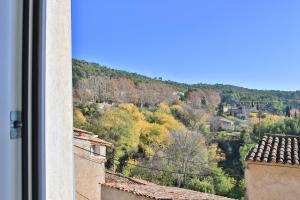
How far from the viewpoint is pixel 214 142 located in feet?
4.52

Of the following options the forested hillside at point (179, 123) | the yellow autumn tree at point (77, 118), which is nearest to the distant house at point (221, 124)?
the forested hillside at point (179, 123)

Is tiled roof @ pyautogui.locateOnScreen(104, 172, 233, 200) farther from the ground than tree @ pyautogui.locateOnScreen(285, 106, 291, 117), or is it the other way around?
tree @ pyautogui.locateOnScreen(285, 106, 291, 117)

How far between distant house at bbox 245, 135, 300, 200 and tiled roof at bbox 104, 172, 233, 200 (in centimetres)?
23

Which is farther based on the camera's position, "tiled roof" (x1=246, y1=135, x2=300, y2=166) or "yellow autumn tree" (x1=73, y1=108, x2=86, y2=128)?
"tiled roof" (x1=246, y1=135, x2=300, y2=166)

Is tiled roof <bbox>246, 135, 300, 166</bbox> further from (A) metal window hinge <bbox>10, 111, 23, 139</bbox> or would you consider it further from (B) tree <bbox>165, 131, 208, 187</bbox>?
(A) metal window hinge <bbox>10, 111, 23, 139</bbox>

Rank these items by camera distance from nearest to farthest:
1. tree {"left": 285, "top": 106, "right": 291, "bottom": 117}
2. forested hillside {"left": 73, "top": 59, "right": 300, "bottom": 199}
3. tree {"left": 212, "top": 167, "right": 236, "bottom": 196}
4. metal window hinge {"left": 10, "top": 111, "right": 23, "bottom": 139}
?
metal window hinge {"left": 10, "top": 111, "right": 23, "bottom": 139} → tree {"left": 285, "top": 106, "right": 291, "bottom": 117} → forested hillside {"left": 73, "top": 59, "right": 300, "bottom": 199} → tree {"left": 212, "top": 167, "right": 236, "bottom": 196}

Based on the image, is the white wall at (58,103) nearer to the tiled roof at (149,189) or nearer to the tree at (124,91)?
the tree at (124,91)

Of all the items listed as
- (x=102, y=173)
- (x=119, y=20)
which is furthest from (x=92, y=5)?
(x=102, y=173)

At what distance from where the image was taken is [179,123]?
1.57 meters

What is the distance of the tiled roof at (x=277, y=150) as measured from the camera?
1335 millimetres

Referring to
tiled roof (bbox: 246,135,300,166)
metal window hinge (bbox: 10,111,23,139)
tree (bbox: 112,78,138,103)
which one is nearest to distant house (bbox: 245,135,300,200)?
tiled roof (bbox: 246,135,300,166)

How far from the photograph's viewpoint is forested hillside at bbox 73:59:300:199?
1.26 meters

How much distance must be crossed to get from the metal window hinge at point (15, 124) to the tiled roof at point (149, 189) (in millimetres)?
1220

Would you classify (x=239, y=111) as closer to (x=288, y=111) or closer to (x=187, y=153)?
(x=288, y=111)
